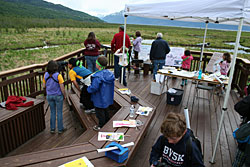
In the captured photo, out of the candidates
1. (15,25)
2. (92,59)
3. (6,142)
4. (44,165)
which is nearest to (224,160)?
(44,165)

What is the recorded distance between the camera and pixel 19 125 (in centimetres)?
327

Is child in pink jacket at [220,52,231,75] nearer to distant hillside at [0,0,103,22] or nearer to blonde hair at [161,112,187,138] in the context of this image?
blonde hair at [161,112,187,138]

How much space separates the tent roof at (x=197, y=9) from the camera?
253 centimetres

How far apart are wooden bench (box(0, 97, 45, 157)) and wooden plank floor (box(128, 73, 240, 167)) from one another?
194 centimetres

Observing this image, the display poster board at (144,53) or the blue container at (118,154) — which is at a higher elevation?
the display poster board at (144,53)

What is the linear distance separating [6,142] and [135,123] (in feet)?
6.78

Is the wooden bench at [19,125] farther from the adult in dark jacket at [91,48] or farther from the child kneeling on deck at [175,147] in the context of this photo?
the adult in dark jacket at [91,48]

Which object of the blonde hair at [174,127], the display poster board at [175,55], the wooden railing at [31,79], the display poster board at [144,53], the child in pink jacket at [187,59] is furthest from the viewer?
the display poster board at [144,53]

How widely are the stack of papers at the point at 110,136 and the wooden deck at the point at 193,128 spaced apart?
573mm

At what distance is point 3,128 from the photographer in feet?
9.77

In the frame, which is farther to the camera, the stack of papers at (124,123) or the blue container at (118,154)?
the stack of papers at (124,123)

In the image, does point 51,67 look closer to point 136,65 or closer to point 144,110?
point 144,110

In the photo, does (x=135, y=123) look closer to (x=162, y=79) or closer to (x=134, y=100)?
(x=134, y=100)

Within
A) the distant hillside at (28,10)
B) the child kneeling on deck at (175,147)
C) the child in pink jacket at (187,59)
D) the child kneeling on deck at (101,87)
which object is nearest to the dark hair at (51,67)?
the child kneeling on deck at (101,87)
